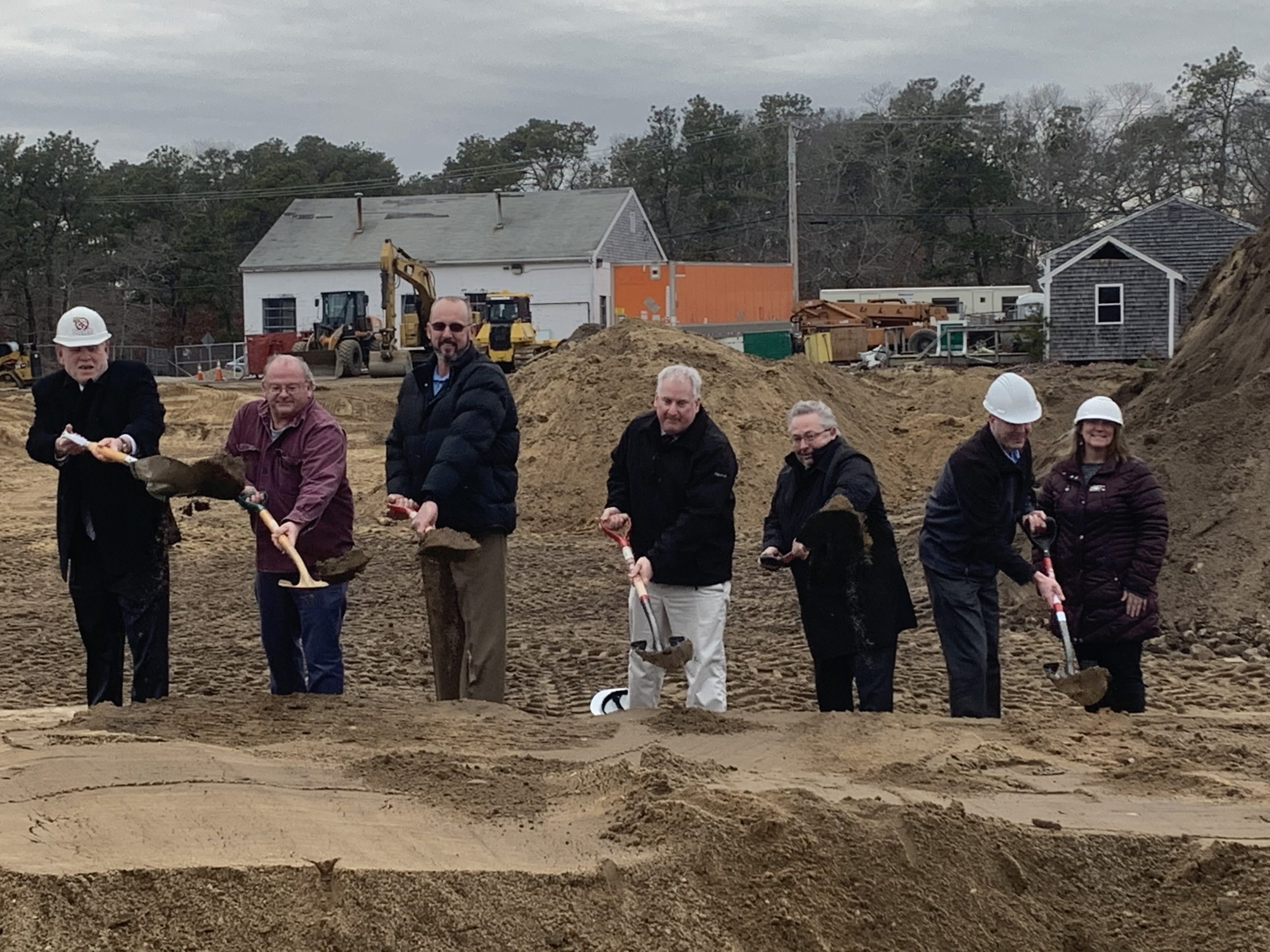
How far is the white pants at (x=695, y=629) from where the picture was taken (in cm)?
652

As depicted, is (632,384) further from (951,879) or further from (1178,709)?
(951,879)

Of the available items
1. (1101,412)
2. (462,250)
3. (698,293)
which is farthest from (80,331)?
(462,250)

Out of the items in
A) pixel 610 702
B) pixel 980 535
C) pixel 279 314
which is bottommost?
pixel 610 702

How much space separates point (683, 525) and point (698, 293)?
140 feet

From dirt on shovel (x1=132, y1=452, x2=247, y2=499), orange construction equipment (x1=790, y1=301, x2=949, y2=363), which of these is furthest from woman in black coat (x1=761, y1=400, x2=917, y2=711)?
orange construction equipment (x1=790, y1=301, x2=949, y2=363)

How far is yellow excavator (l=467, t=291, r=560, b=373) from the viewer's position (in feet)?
113

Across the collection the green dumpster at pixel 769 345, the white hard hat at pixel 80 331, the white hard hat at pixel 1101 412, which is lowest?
the white hard hat at pixel 1101 412

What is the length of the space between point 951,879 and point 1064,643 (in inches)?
89.2

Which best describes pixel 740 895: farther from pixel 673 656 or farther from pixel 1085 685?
pixel 1085 685

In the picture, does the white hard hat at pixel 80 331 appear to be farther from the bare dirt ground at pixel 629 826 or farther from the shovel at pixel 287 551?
the bare dirt ground at pixel 629 826

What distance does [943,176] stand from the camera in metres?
62.5

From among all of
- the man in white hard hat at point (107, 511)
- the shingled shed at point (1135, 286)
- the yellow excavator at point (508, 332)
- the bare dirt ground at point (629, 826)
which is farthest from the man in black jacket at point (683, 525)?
the shingled shed at point (1135, 286)

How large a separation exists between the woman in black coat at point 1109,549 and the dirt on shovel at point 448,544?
8.73ft

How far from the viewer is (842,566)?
6.25 metres
